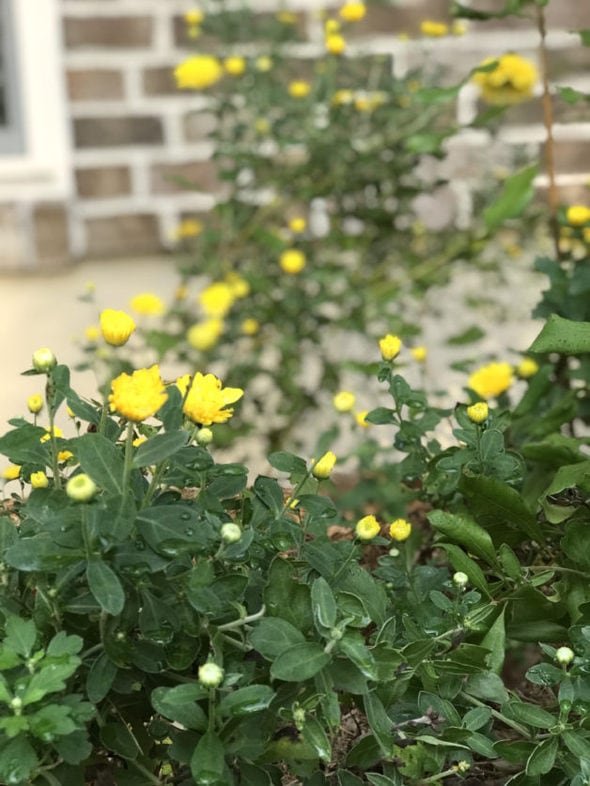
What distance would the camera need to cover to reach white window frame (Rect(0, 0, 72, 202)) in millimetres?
1864

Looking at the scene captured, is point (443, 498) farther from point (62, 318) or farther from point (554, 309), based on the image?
point (62, 318)

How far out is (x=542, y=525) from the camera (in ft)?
2.50

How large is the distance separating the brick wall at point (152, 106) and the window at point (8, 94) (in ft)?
0.38

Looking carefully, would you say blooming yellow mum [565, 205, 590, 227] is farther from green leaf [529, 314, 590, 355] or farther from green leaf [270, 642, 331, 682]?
green leaf [270, 642, 331, 682]

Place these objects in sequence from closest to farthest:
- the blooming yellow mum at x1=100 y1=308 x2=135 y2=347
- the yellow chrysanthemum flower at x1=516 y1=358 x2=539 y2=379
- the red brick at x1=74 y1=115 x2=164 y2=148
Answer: the blooming yellow mum at x1=100 y1=308 x2=135 y2=347 < the yellow chrysanthemum flower at x1=516 y1=358 x2=539 y2=379 < the red brick at x1=74 y1=115 x2=164 y2=148

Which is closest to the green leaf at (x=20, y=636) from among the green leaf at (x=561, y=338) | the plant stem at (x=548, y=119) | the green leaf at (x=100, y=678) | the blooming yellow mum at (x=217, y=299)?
the green leaf at (x=100, y=678)

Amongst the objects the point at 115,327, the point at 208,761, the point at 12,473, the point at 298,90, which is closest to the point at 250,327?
the point at 298,90

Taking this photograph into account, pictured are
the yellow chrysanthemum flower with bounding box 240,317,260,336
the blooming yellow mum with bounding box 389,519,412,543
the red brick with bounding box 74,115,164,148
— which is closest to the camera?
the blooming yellow mum with bounding box 389,519,412,543

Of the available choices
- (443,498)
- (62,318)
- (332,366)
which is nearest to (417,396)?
(443,498)

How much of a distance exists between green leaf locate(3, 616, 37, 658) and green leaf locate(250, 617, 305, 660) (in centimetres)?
11

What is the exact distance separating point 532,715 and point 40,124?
1.58 meters

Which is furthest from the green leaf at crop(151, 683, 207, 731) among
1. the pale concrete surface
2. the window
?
the window

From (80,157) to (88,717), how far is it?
5.13 ft

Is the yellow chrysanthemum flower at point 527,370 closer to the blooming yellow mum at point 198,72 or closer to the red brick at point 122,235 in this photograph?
the blooming yellow mum at point 198,72
